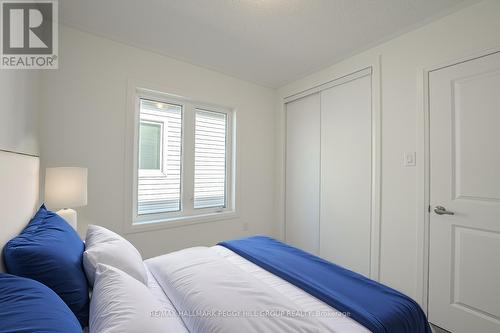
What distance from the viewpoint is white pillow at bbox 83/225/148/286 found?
1016 millimetres

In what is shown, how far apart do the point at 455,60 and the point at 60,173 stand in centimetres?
309

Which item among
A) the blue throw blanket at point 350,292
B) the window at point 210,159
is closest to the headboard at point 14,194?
the blue throw blanket at point 350,292

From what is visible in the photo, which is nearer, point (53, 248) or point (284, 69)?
point (53, 248)

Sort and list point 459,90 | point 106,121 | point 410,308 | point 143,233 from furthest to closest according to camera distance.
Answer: point 143,233, point 106,121, point 459,90, point 410,308

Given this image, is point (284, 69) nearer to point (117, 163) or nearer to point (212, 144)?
point (212, 144)

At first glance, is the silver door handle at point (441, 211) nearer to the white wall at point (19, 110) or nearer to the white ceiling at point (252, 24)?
the white ceiling at point (252, 24)

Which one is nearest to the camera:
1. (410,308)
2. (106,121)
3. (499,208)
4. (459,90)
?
(410,308)

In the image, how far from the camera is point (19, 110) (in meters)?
1.33

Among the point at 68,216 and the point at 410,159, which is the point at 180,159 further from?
the point at 410,159

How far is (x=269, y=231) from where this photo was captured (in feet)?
11.0

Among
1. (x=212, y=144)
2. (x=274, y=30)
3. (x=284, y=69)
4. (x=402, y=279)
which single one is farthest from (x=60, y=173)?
(x=402, y=279)

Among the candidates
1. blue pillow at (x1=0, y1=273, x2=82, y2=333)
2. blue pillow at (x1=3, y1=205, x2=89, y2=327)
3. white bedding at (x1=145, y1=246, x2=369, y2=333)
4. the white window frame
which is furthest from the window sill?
blue pillow at (x1=0, y1=273, x2=82, y2=333)

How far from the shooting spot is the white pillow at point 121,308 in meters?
0.70

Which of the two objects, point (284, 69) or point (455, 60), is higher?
point (284, 69)
